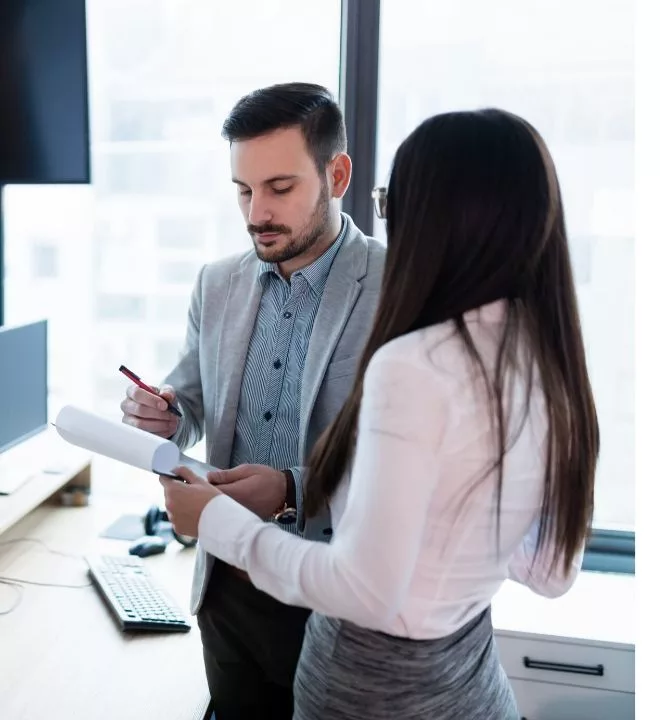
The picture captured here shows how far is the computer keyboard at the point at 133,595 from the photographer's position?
60.9 inches

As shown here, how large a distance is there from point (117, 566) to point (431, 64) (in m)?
1.59

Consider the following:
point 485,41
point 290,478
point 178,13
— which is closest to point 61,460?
point 290,478

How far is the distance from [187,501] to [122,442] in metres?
0.20

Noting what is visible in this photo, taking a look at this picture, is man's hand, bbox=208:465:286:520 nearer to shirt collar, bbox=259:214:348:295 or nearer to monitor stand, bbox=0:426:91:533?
shirt collar, bbox=259:214:348:295

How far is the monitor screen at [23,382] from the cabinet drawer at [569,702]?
1.39 metres

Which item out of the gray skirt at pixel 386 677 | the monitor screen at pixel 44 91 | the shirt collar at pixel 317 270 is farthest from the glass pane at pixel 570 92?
the gray skirt at pixel 386 677

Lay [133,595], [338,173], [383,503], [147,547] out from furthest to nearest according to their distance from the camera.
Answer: [147,547]
[133,595]
[338,173]
[383,503]

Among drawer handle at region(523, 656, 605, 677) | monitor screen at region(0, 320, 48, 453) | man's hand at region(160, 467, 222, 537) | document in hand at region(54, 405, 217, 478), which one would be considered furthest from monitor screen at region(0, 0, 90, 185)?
drawer handle at region(523, 656, 605, 677)

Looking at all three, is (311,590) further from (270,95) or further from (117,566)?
(117,566)

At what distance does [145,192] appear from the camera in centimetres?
232

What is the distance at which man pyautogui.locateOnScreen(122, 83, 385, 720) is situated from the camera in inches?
53.4

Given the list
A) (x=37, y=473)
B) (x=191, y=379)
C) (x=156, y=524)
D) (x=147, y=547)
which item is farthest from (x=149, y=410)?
(x=37, y=473)

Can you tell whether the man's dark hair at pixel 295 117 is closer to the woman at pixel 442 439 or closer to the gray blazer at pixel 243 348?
the gray blazer at pixel 243 348

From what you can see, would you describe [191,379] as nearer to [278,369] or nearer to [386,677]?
[278,369]
